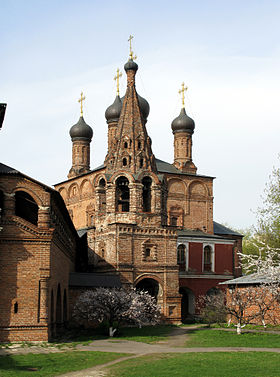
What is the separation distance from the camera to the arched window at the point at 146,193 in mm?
28506

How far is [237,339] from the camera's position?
20203mm

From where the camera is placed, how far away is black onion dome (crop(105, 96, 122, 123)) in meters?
41.2

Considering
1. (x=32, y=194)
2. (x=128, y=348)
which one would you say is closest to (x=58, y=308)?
(x=128, y=348)

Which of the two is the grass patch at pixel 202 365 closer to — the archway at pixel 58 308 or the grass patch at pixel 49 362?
the grass patch at pixel 49 362

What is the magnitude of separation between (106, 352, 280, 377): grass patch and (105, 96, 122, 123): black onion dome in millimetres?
27423

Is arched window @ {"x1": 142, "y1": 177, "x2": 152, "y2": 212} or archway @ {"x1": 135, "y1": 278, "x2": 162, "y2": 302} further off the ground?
arched window @ {"x1": 142, "y1": 177, "x2": 152, "y2": 212}

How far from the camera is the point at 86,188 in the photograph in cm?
4169

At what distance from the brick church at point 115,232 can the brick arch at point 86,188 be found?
0.27 ft

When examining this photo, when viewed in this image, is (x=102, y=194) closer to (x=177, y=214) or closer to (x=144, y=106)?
(x=177, y=214)

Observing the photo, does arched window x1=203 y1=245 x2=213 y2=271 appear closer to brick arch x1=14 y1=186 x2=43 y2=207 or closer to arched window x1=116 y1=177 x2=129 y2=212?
arched window x1=116 y1=177 x2=129 y2=212

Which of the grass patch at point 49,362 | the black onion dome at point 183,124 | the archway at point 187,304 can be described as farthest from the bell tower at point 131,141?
the grass patch at point 49,362

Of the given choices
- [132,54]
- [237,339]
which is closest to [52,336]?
[237,339]

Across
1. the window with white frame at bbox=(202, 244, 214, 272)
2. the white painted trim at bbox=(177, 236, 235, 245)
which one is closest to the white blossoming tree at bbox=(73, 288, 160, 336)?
the white painted trim at bbox=(177, 236, 235, 245)

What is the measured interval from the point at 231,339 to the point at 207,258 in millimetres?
16734
